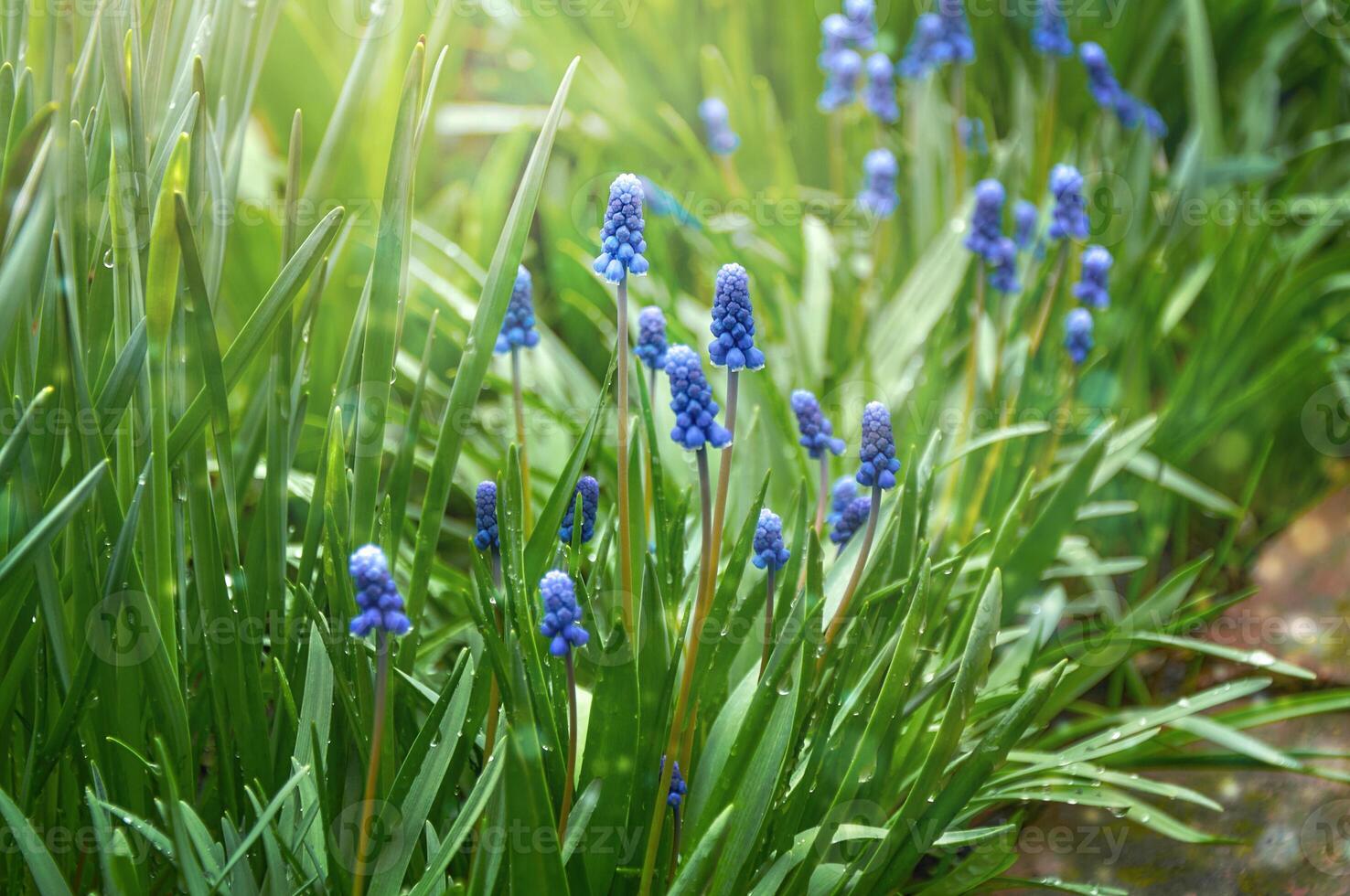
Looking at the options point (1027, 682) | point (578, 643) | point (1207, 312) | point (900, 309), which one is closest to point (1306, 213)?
point (1207, 312)

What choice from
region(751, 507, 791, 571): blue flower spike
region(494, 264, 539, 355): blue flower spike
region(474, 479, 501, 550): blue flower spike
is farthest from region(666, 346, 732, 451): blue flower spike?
region(494, 264, 539, 355): blue flower spike

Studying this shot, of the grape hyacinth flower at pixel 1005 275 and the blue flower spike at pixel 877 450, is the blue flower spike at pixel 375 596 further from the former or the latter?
the grape hyacinth flower at pixel 1005 275

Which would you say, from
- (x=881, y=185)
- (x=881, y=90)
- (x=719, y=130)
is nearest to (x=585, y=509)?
(x=881, y=185)

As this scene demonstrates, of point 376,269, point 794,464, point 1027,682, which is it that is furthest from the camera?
point 794,464

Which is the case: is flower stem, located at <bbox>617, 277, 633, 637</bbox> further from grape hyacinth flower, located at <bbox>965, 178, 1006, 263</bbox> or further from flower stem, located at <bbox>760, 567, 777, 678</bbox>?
grape hyacinth flower, located at <bbox>965, 178, 1006, 263</bbox>

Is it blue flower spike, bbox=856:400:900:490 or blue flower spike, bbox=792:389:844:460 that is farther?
blue flower spike, bbox=792:389:844:460

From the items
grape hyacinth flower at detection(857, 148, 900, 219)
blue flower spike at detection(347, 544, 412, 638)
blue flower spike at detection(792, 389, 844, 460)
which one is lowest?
blue flower spike at detection(347, 544, 412, 638)

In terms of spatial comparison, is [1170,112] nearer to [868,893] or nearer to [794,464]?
[794,464]
